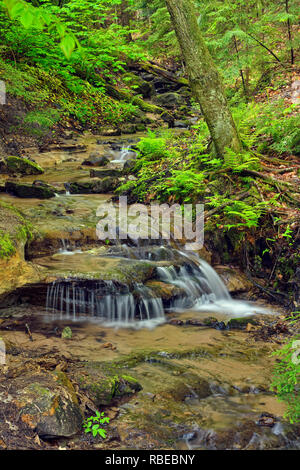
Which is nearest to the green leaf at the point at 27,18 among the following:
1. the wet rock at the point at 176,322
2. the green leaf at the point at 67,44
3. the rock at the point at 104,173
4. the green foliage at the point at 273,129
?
the green leaf at the point at 67,44

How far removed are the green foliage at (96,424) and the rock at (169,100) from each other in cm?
2122

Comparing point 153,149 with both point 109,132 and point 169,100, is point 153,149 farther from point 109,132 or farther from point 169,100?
point 169,100

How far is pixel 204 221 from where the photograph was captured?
24.6 ft

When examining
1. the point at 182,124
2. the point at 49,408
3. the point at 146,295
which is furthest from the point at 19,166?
the point at 49,408

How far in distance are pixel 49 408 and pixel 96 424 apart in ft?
1.37

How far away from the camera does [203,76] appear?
7344 mm

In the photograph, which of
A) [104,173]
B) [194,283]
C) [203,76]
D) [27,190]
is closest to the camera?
[194,283]

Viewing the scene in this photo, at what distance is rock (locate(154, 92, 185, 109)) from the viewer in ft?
73.2

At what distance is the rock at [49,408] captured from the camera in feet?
8.82

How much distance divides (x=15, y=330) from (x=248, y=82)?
12721 mm

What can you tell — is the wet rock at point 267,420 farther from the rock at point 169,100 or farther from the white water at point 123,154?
the rock at point 169,100

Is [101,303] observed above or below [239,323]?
→ above

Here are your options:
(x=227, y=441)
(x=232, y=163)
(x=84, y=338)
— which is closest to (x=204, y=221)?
(x=232, y=163)

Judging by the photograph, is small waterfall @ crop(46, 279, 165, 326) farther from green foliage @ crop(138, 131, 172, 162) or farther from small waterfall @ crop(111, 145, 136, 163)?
small waterfall @ crop(111, 145, 136, 163)
